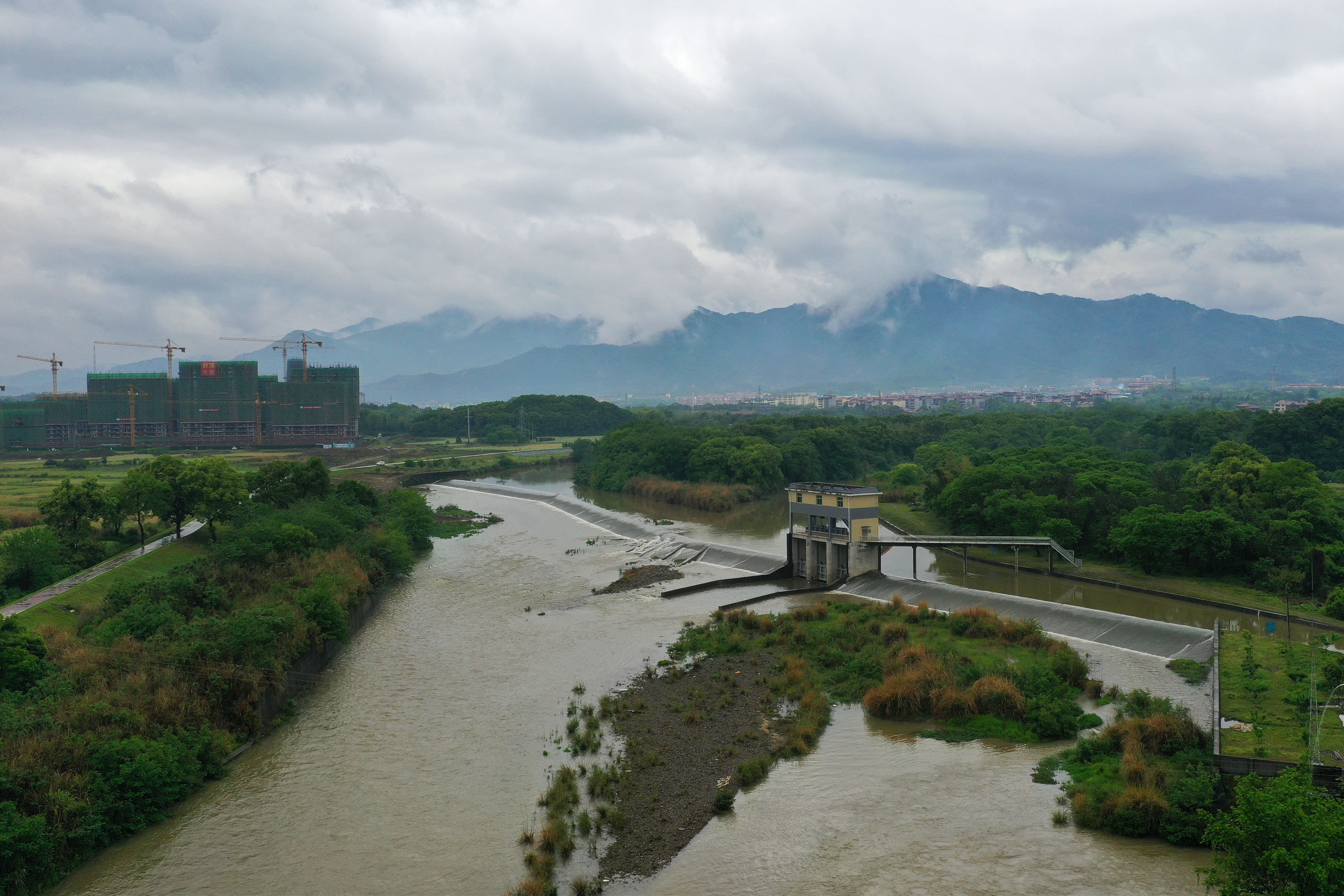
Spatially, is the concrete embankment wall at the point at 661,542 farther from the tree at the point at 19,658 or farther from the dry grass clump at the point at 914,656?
the tree at the point at 19,658

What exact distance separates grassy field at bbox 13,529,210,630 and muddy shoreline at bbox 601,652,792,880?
1688 centimetres

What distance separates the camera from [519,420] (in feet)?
466

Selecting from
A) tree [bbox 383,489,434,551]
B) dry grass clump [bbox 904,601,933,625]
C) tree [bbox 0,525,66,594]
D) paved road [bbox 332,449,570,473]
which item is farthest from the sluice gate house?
paved road [bbox 332,449,570,473]

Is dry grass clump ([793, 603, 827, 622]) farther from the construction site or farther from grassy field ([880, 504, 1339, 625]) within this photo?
the construction site

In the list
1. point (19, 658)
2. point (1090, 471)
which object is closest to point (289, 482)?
point (19, 658)

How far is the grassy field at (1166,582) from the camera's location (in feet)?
106

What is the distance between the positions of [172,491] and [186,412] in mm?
84135

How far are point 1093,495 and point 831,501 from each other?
14.3 m

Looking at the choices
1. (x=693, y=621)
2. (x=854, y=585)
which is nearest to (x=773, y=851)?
(x=693, y=621)

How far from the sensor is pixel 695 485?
238 ft

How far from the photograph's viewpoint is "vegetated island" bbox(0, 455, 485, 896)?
56.4ft

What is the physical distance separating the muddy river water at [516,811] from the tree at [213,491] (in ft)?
47.1

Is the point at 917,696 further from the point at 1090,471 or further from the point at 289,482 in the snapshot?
the point at 289,482

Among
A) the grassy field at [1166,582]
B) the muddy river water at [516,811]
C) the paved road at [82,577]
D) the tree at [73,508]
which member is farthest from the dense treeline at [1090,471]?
the tree at [73,508]
